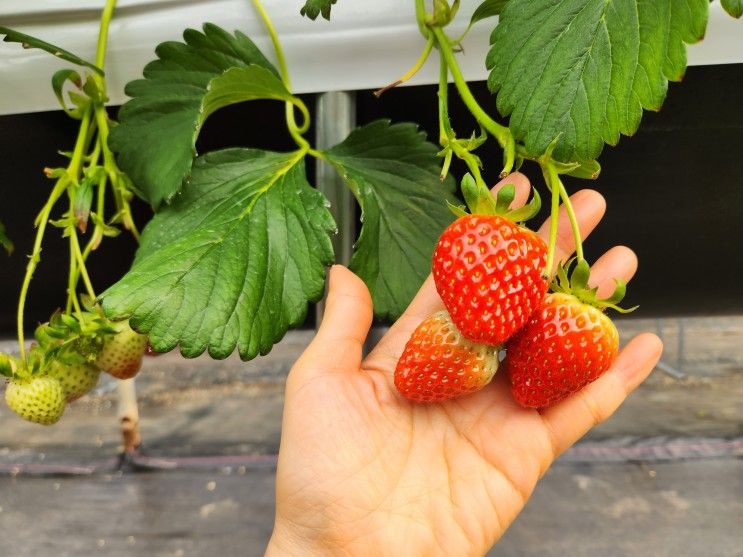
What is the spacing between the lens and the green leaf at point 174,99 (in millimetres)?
486

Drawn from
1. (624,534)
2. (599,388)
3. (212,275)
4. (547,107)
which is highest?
(547,107)

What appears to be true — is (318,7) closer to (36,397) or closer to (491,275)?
(491,275)

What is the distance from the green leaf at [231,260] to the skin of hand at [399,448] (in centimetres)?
4

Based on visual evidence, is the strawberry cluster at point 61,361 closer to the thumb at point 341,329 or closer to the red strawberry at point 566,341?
the thumb at point 341,329

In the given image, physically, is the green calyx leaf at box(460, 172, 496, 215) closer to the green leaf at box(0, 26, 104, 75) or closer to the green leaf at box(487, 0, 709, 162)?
the green leaf at box(487, 0, 709, 162)

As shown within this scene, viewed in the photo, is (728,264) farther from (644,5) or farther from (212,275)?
(212,275)

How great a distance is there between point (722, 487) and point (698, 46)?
51.7 inches

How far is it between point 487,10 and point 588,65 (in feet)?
0.34

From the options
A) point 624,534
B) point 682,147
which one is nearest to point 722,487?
point 624,534

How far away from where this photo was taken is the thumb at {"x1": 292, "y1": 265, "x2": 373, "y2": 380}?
1.60ft

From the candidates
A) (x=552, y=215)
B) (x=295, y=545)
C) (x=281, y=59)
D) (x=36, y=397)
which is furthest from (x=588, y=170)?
(x=36, y=397)

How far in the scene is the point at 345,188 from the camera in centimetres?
58

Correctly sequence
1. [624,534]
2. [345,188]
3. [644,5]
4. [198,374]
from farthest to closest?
1. [198,374]
2. [624,534]
3. [345,188]
4. [644,5]

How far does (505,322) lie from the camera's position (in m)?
0.39
